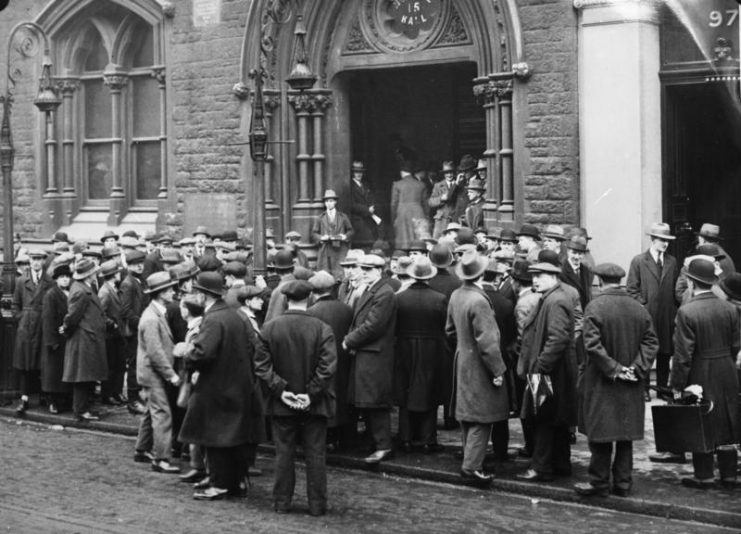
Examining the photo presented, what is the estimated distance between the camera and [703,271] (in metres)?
10.4

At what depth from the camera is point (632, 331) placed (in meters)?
10.1

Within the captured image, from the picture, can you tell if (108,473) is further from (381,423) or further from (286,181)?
(286,181)

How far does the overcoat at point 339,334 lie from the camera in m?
11.8

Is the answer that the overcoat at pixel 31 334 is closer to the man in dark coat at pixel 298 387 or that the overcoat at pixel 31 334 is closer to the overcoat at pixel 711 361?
the man in dark coat at pixel 298 387

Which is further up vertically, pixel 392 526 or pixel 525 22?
pixel 525 22

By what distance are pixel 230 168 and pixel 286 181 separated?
101 centimetres

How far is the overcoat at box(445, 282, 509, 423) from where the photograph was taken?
10.8 m

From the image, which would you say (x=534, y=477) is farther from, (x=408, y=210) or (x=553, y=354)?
(x=408, y=210)

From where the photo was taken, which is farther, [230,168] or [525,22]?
[230,168]

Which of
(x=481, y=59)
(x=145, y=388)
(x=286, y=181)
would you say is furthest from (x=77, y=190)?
(x=145, y=388)

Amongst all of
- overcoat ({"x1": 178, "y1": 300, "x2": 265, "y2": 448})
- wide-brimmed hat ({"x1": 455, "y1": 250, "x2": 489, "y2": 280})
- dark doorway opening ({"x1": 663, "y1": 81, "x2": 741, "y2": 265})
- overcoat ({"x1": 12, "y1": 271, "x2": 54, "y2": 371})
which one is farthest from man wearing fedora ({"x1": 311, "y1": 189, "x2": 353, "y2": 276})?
overcoat ({"x1": 178, "y1": 300, "x2": 265, "y2": 448})

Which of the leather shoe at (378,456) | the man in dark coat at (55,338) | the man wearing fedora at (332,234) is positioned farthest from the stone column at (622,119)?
the man in dark coat at (55,338)

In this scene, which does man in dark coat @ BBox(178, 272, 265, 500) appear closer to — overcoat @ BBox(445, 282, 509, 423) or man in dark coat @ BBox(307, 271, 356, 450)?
man in dark coat @ BBox(307, 271, 356, 450)

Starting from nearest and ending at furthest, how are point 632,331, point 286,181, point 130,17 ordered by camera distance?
point 632,331 < point 286,181 < point 130,17
